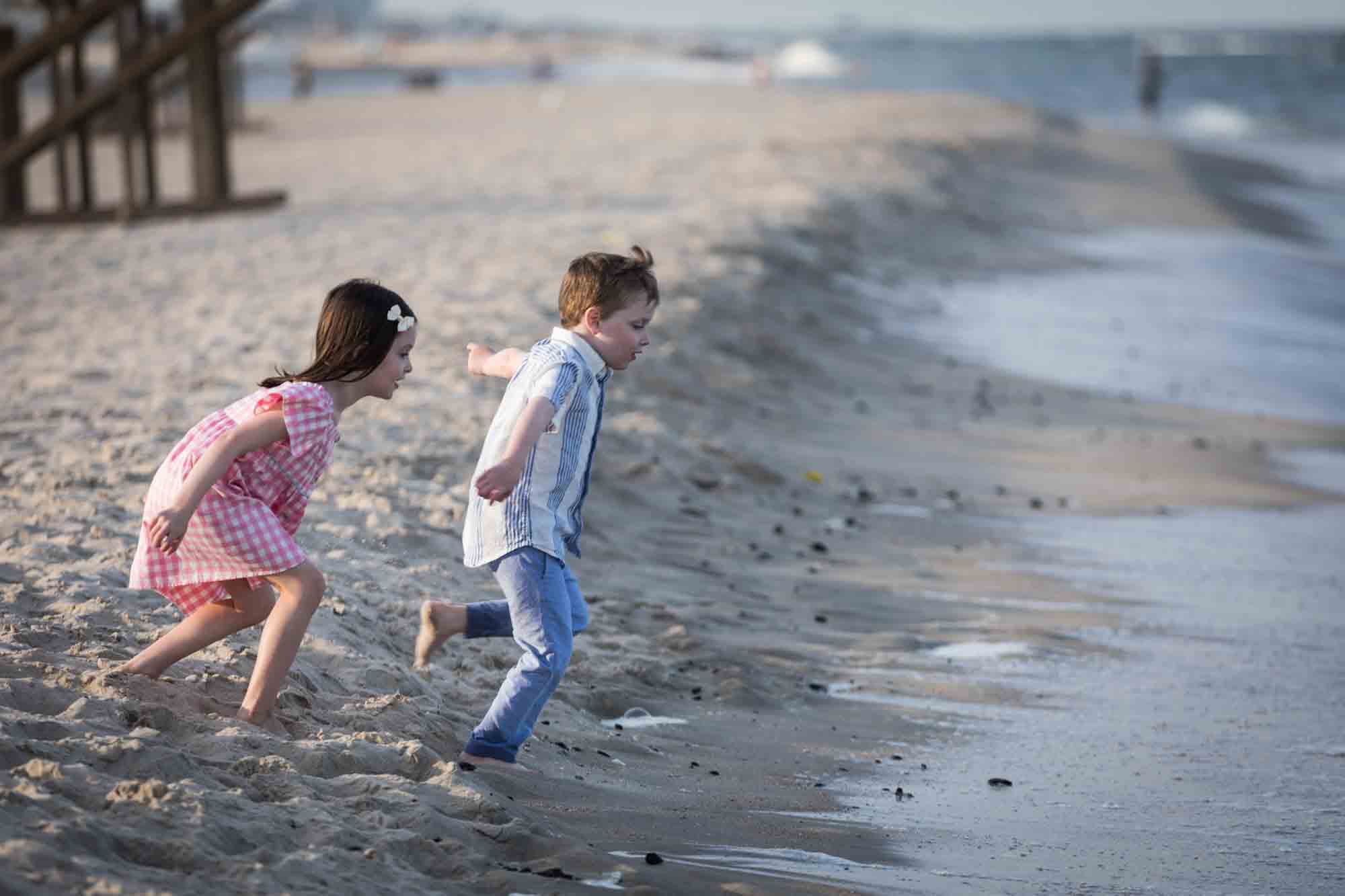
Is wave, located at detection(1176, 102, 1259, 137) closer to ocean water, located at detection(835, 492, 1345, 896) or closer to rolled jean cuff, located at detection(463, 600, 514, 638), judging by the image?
ocean water, located at detection(835, 492, 1345, 896)

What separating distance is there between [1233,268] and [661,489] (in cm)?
1065

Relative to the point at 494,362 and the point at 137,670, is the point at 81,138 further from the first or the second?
the point at 137,670

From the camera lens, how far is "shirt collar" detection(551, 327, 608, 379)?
3.78 meters

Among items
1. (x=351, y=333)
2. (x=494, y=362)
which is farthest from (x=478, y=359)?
(x=351, y=333)

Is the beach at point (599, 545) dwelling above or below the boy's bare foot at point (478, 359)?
below

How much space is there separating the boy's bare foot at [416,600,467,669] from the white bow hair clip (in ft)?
2.21

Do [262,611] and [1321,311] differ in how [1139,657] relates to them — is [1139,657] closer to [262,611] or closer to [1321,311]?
[262,611]

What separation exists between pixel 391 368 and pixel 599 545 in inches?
91.0

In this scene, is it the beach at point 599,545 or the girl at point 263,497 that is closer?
the beach at point 599,545

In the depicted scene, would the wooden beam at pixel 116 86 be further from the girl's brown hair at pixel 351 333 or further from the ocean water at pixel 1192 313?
the girl's brown hair at pixel 351 333

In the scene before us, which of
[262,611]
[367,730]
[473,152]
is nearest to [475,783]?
[367,730]

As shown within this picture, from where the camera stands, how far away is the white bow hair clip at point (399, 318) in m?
3.74

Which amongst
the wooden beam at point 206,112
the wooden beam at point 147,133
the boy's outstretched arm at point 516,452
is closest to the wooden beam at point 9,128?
the wooden beam at point 147,133

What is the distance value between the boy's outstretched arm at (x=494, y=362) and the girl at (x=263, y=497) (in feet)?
0.92
